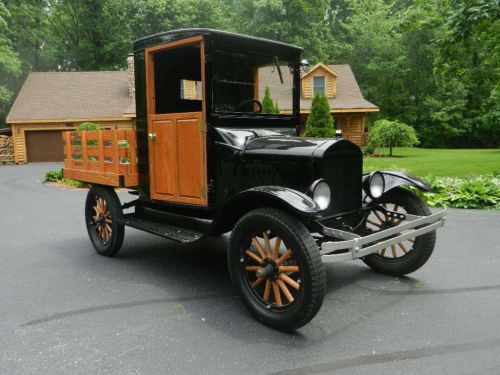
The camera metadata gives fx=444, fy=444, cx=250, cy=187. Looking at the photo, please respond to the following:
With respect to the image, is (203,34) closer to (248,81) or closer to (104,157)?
(248,81)

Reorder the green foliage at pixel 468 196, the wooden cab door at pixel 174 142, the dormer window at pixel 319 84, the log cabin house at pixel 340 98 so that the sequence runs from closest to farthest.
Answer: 1. the wooden cab door at pixel 174 142
2. the green foliage at pixel 468 196
3. the log cabin house at pixel 340 98
4. the dormer window at pixel 319 84

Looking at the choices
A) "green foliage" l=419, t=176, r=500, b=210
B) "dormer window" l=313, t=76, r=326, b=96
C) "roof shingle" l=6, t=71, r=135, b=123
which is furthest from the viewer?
"roof shingle" l=6, t=71, r=135, b=123

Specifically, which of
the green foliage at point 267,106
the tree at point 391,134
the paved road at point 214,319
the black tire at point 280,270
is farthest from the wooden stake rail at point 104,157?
the tree at point 391,134

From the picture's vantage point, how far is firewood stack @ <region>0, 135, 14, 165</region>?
84.5 ft

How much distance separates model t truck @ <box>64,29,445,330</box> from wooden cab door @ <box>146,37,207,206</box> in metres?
0.01

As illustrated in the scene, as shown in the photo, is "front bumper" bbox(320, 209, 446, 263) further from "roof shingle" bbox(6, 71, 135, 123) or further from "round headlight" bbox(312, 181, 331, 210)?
"roof shingle" bbox(6, 71, 135, 123)

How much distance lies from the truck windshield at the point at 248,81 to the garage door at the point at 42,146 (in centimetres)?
2339

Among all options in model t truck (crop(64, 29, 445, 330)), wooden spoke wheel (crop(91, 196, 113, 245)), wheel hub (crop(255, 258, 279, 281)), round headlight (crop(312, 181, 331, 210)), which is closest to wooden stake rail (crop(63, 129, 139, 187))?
model t truck (crop(64, 29, 445, 330))

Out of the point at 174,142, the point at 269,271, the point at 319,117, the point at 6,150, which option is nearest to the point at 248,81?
the point at 174,142

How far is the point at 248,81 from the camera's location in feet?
15.9

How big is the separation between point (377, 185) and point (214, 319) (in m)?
2.00

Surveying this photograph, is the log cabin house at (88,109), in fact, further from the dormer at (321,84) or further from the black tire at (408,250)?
the black tire at (408,250)

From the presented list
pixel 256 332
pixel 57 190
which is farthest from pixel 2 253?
pixel 57 190

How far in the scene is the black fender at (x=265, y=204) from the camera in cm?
321
